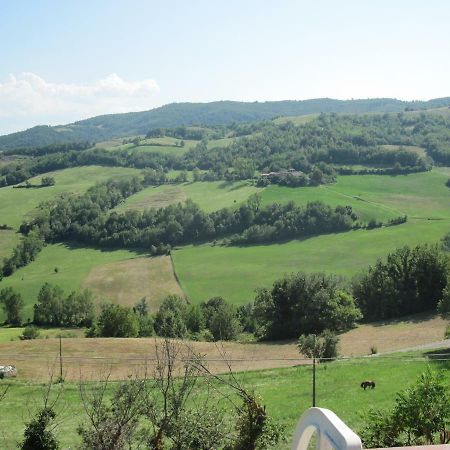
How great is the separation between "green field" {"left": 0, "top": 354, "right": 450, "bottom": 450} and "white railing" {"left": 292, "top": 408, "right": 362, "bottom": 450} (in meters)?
13.1

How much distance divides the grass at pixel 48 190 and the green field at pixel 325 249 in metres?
45.7

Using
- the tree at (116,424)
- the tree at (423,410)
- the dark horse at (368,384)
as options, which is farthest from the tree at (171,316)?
the tree at (423,410)

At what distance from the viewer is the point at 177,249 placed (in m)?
102

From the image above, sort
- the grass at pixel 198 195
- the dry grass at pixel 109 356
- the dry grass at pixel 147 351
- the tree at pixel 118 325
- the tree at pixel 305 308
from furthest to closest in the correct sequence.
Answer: the grass at pixel 198 195
the tree at pixel 118 325
the tree at pixel 305 308
the dry grass at pixel 147 351
the dry grass at pixel 109 356

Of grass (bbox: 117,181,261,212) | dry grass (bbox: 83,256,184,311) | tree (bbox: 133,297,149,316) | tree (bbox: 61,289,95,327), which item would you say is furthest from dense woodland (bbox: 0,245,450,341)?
grass (bbox: 117,181,261,212)

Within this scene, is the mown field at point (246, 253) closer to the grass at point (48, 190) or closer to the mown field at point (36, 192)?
the mown field at point (36, 192)

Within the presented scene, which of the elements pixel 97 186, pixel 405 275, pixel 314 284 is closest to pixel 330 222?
pixel 405 275

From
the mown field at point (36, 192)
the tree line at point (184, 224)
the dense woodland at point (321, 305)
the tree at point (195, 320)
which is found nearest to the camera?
the dense woodland at point (321, 305)

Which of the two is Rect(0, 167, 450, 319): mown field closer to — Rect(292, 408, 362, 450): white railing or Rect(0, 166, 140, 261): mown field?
Rect(0, 166, 140, 261): mown field

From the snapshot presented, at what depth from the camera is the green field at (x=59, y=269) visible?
83438 millimetres

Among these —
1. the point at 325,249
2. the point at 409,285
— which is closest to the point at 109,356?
the point at 409,285

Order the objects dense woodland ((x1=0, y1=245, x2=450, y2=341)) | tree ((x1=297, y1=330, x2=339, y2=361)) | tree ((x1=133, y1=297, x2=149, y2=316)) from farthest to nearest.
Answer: tree ((x1=133, y1=297, x2=149, y2=316)) < dense woodland ((x1=0, y1=245, x2=450, y2=341)) < tree ((x1=297, y1=330, x2=339, y2=361))

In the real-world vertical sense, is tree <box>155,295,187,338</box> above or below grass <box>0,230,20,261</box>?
below

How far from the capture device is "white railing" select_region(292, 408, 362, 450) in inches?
124
